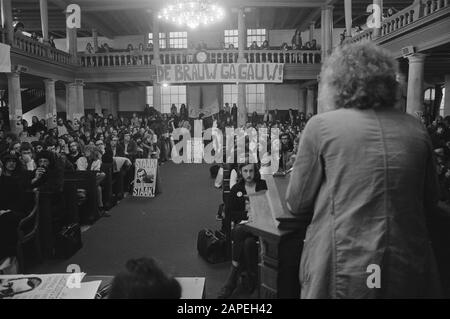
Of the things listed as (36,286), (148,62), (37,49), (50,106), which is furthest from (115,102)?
(36,286)

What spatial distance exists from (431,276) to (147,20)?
2196cm

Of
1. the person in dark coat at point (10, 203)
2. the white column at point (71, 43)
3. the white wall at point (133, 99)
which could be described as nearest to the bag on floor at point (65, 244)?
the person in dark coat at point (10, 203)

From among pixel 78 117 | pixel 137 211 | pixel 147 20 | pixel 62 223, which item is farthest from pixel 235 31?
pixel 62 223

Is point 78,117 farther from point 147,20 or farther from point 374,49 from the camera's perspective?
Result: point 374,49

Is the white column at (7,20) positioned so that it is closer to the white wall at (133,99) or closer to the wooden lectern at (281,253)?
the white wall at (133,99)

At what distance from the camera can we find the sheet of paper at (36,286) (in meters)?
1.80

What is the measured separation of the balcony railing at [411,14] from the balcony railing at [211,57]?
487cm

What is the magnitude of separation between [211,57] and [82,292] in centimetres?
1590

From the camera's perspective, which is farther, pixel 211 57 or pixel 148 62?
pixel 148 62

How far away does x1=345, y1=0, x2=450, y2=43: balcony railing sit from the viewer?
8609 mm

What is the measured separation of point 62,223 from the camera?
223 inches

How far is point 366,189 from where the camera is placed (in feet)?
4.32

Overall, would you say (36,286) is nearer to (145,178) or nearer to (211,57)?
(145,178)

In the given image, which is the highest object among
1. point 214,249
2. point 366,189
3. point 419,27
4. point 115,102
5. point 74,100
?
point 419,27
